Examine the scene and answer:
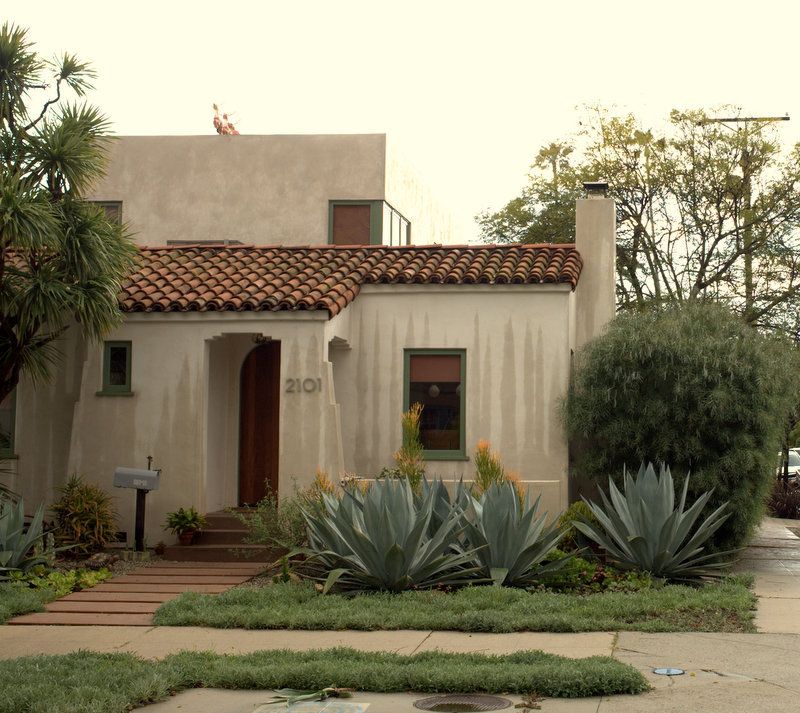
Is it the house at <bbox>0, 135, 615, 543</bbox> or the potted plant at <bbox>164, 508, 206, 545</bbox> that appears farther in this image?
the house at <bbox>0, 135, 615, 543</bbox>

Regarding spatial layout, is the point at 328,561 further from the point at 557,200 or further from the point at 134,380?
the point at 557,200

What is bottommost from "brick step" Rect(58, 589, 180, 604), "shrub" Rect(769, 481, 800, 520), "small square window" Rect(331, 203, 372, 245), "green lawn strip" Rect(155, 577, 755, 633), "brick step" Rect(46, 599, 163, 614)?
"brick step" Rect(46, 599, 163, 614)

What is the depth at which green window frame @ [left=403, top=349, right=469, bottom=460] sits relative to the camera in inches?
677

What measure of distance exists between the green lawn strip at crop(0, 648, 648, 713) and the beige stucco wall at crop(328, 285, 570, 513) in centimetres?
798

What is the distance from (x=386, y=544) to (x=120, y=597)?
3.11m

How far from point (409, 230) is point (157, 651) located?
17568 mm

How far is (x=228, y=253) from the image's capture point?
19.1 m

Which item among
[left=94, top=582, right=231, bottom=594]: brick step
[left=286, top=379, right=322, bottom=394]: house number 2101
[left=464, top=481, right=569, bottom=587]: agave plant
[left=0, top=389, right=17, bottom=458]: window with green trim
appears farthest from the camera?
[left=0, top=389, right=17, bottom=458]: window with green trim

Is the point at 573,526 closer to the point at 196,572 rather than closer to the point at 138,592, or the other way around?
the point at 196,572

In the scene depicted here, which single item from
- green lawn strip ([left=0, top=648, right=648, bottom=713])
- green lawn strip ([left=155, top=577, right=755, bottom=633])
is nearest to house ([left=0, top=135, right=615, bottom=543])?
green lawn strip ([left=155, top=577, right=755, bottom=633])

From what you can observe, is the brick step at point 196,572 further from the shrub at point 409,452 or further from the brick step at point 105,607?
the shrub at point 409,452

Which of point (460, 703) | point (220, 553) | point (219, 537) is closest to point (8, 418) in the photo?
point (219, 537)

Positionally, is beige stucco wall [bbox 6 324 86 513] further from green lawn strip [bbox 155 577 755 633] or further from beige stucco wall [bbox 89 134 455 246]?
beige stucco wall [bbox 89 134 455 246]

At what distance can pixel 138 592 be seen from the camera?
1341 centimetres
